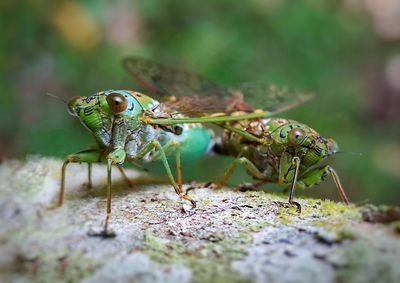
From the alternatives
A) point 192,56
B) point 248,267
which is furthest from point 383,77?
point 248,267

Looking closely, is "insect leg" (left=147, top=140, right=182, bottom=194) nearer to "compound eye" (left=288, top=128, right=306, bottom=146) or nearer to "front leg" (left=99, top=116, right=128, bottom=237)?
"front leg" (left=99, top=116, right=128, bottom=237)

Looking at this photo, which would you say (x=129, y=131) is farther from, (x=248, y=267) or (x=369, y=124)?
(x=369, y=124)

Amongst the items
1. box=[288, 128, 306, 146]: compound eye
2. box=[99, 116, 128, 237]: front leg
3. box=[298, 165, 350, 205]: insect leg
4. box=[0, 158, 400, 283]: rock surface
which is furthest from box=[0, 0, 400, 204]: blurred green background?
box=[0, 158, 400, 283]: rock surface

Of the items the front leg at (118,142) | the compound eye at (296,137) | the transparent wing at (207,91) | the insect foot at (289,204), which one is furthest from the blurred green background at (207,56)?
the insect foot at (289,204)

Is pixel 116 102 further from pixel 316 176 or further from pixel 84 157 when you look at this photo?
pixel 316 176

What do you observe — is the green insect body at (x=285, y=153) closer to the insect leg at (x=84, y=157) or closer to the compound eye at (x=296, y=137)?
the compound eye at (x=296, y=137)
